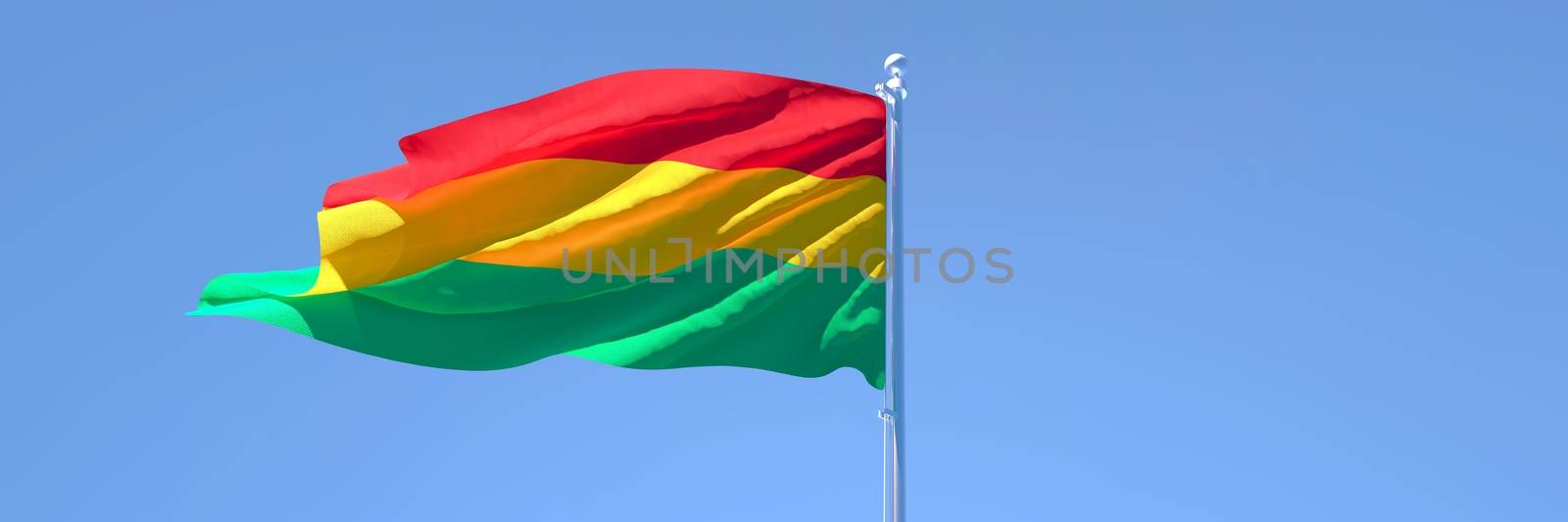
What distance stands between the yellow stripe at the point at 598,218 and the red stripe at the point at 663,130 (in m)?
0.10

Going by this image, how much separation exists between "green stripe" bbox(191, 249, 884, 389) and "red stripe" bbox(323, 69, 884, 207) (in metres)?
0.79

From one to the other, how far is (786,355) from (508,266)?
90.5 inches

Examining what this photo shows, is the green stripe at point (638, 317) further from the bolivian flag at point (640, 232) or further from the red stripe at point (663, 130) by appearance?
the red stripe at point (663, 130)

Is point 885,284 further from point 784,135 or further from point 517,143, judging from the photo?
point 517,143

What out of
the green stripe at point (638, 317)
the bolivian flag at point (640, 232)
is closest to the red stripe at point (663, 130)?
the bolivian flag at point (640, 232)

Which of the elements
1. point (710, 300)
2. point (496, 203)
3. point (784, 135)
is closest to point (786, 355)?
point (710, 300)

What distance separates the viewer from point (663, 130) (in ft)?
36.1

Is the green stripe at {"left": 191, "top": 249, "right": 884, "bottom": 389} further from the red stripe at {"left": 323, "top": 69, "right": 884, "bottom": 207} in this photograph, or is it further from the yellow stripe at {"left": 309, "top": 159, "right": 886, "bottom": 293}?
the red stripe at {"left": 323, "top": 69, "right": 884, "bottom": 207}

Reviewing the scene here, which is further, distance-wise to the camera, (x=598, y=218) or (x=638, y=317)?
(x=638, y=317)

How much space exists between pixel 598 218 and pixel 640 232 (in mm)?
351

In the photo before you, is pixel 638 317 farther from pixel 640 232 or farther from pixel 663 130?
pixel 663 130

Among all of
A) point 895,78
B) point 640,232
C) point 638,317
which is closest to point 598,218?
point 640,232

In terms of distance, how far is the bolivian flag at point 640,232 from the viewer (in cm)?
1054

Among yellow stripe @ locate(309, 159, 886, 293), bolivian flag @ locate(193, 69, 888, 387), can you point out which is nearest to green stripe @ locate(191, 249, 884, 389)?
bolivian flag @ locate(193, 69, 888, 387)
